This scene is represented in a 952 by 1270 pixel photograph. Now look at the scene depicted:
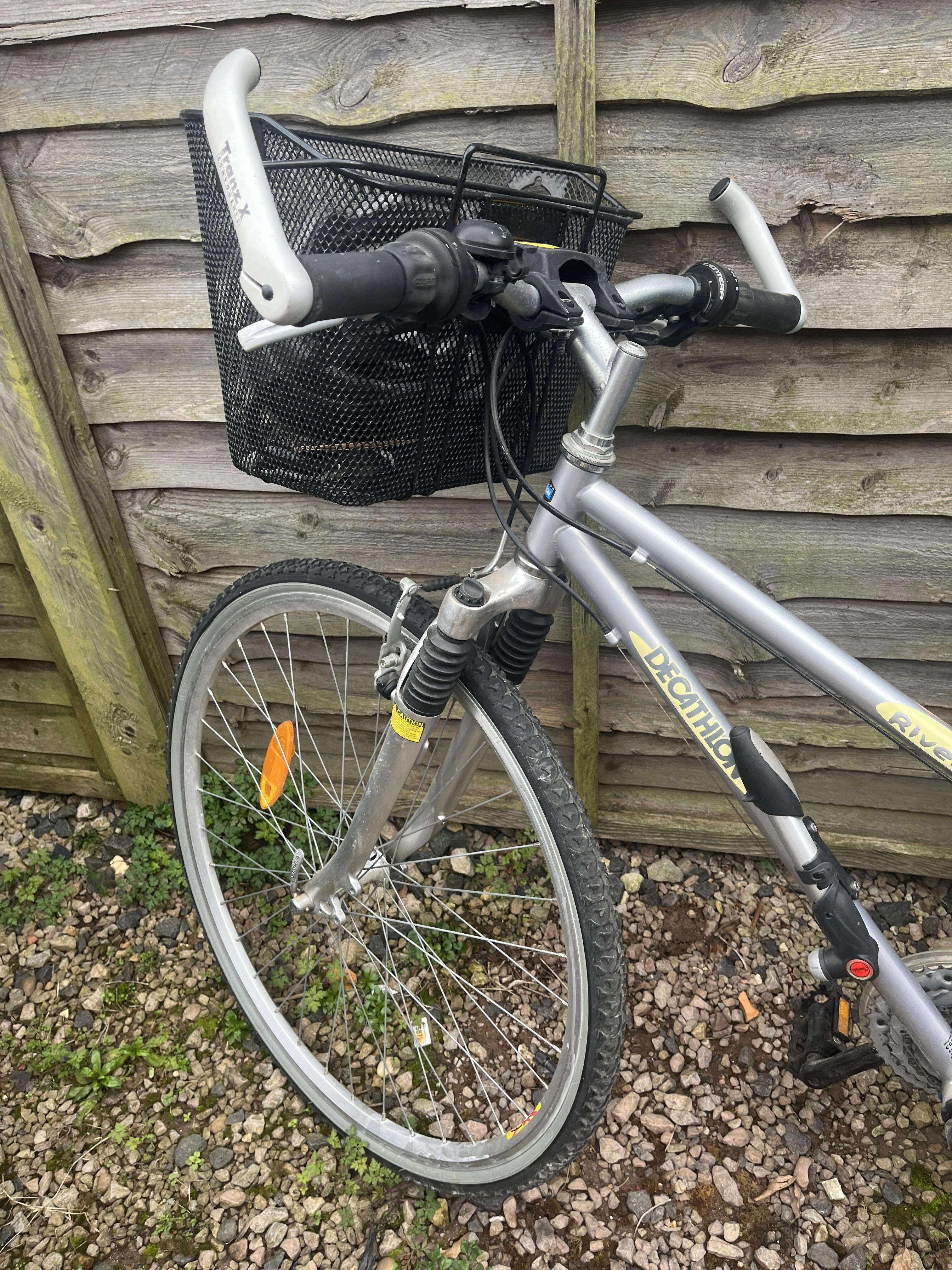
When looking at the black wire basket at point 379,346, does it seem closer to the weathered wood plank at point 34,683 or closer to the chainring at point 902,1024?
the chainring at point 902,1024

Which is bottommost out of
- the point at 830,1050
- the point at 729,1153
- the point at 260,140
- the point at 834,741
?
the point at 729,1153

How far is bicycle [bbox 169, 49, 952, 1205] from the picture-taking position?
868mm

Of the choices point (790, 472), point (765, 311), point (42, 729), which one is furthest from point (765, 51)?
point (42, 729)

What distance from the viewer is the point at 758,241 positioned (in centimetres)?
129

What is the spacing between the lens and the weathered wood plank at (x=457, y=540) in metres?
1.70

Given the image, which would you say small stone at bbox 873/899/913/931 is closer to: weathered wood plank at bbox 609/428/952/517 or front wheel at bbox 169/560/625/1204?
Answer: front wheel at bbox 169/560/625/1204

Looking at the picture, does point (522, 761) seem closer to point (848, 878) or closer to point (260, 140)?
point (848, 878)

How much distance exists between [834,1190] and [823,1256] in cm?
13

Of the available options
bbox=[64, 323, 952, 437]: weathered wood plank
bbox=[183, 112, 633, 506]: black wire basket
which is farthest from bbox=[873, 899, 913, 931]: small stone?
bbox=[183, 112, 633, 506]: black wire basket

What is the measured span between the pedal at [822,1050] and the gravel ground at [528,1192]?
24cm

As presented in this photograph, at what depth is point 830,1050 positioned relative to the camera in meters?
1.50

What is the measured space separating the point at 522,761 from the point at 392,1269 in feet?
3.59

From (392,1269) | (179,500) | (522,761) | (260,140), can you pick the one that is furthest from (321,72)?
(392,1269)

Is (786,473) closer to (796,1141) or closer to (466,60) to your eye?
(466,60)
